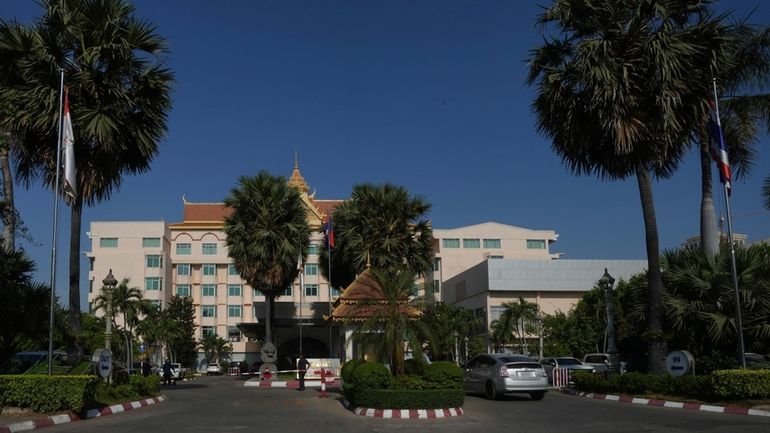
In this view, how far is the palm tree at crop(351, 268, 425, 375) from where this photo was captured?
18109 mm

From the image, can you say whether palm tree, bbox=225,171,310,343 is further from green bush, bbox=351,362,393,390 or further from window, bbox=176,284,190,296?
window, bbox=176,284,190,296

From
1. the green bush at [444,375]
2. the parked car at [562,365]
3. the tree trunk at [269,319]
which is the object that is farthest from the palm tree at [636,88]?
the tree trunk at [269,319]

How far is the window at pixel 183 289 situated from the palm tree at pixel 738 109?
71.8 metres

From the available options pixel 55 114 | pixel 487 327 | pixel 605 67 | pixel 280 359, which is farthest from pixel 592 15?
pixel 280 359

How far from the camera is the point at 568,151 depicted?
74.5ft

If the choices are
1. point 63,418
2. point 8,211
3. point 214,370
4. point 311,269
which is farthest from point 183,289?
point 63,418

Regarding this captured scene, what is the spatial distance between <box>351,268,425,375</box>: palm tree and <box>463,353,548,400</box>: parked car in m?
3.84

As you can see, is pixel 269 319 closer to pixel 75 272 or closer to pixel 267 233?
pixel 267 233

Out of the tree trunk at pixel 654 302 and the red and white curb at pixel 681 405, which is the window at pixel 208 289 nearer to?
the red and white curb at pixel 681 405

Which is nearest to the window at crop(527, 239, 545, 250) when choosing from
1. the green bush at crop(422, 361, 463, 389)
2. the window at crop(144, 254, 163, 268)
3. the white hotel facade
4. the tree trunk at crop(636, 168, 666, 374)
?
the white hotel facade

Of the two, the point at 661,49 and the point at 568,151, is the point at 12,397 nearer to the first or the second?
the point at 568,151

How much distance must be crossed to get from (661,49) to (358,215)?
2526cm

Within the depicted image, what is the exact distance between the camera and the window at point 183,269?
286 ft

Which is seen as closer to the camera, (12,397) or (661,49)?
(12,397)
